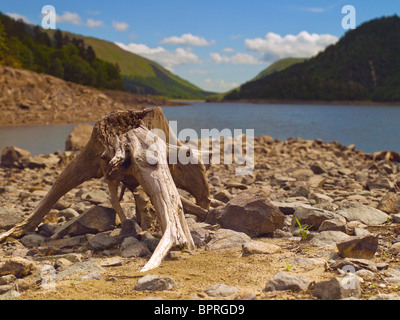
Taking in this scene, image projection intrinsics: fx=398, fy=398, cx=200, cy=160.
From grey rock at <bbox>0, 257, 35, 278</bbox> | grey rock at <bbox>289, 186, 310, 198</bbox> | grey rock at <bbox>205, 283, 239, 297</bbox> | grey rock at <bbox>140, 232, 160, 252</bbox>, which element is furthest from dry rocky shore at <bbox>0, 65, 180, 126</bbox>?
grey rock at <bbox>205, 283, 239, 297</bbox>

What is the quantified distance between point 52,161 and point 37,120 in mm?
32900

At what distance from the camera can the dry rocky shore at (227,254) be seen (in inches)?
137

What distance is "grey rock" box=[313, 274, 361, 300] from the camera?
10.6 ft

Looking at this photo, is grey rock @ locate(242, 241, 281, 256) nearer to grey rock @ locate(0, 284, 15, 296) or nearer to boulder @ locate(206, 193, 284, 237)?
boulder @ locate(206, 193, 284, 237)

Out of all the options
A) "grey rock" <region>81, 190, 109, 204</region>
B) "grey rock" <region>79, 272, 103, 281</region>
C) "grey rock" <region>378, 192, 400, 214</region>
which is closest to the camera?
"grey rock" <region>79, 272, 103, 281</region>

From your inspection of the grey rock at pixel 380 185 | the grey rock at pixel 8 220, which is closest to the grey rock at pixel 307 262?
the grey rock at pixel 8 220

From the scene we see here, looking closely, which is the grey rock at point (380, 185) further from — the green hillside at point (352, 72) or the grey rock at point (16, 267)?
the green hillside at point (352, 72)

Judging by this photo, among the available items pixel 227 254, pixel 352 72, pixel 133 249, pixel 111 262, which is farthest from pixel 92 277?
pixel 352 72

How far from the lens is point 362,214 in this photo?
6.43 metres

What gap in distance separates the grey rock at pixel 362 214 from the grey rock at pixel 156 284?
381 centimetres

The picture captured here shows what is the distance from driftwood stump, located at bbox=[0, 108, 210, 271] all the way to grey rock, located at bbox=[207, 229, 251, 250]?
0.32m

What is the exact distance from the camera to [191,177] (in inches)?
255

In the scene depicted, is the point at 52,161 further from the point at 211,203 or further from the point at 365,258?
the point at 365,258
